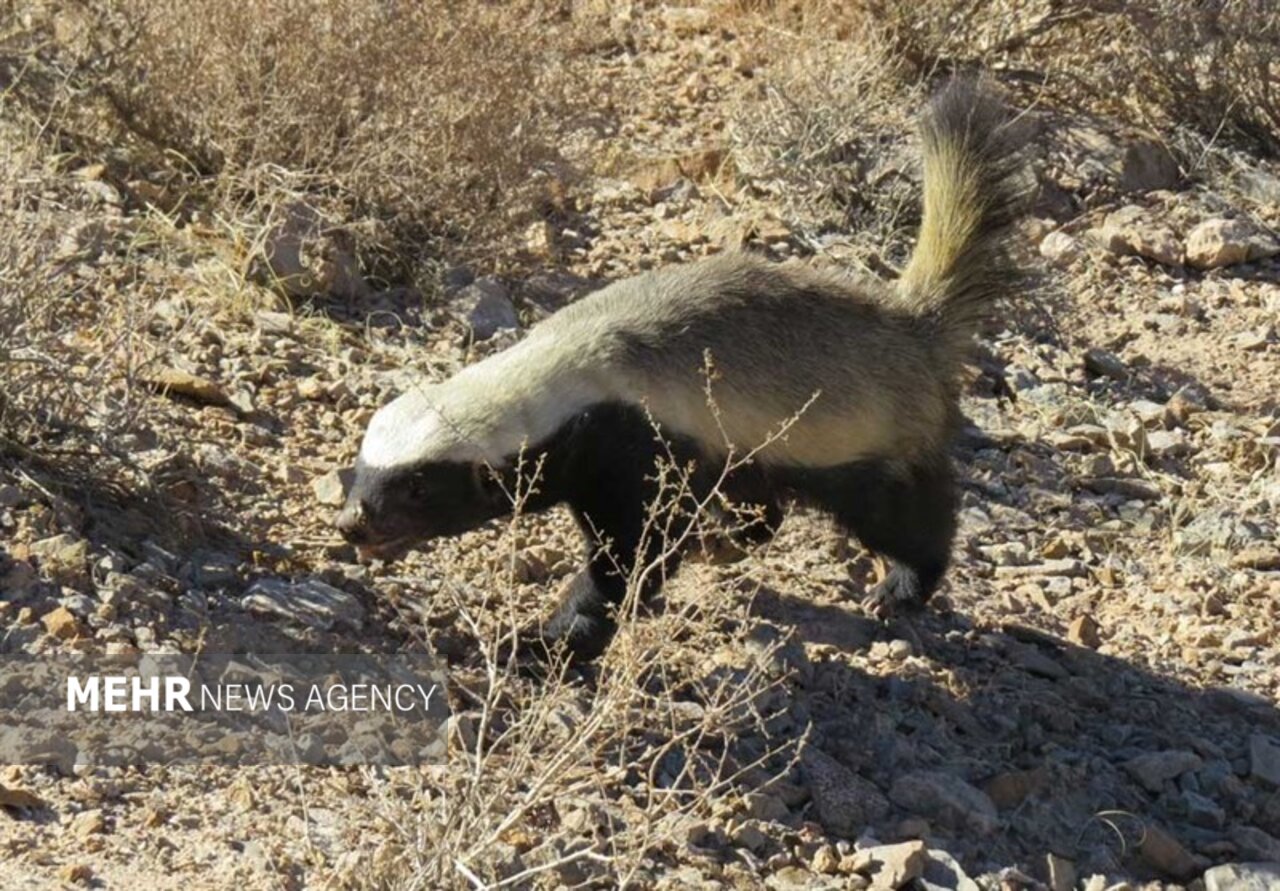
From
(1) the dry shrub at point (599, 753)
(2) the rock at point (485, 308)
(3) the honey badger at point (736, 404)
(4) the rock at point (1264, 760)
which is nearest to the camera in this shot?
(1) the dry shrub at point (599, 753)

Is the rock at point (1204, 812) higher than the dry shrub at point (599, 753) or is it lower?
lower

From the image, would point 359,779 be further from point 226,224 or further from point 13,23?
point 13,23

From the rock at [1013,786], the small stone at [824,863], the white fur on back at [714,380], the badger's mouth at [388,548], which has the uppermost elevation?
the white fur on back at [714,380]

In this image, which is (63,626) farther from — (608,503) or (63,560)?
(608,503)

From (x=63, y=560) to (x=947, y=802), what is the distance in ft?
8.40

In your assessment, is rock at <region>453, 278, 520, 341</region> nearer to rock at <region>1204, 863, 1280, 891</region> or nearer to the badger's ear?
the badger's ear

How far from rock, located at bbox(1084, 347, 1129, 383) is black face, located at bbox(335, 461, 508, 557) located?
11.5ft

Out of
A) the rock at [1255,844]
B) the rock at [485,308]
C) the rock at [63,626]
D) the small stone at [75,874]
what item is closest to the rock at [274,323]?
the rock at [485,308]

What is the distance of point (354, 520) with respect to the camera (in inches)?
221

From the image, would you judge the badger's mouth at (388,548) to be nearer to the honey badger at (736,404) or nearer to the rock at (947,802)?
the honey badger at (736,404)

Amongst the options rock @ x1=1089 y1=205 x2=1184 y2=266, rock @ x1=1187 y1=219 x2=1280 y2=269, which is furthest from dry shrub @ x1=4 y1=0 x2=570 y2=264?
rock @ x1=1187 y1=219 x2=1280 y2=269

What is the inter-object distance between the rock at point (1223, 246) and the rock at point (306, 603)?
4.68 meters

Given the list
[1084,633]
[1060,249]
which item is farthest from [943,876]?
[1060,249]

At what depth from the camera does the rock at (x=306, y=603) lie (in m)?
5.97
